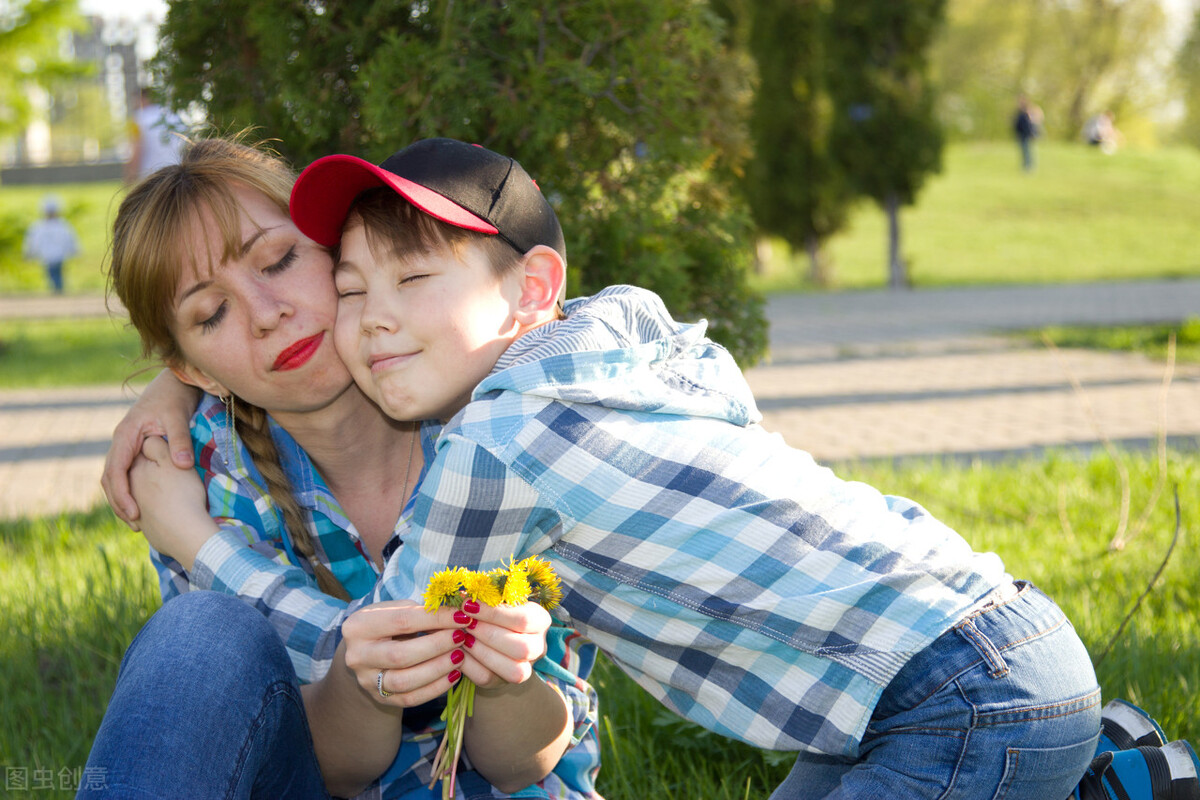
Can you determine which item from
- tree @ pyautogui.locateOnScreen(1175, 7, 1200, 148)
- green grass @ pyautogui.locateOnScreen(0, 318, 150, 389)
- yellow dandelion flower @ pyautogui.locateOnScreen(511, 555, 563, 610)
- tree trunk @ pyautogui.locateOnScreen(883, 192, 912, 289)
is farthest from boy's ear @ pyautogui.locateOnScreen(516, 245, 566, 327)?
tree @ pyautogui.locateOnScreen(1175, 7, 1200, 148)

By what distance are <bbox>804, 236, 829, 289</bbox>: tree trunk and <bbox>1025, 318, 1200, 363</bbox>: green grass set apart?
719 centimetres

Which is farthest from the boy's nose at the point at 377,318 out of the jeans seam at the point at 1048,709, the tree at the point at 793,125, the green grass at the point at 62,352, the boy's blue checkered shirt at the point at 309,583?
the tree at the point at 793,125

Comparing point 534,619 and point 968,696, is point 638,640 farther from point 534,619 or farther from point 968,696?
point 968,696

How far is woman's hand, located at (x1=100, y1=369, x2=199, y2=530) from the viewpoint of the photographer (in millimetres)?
1972

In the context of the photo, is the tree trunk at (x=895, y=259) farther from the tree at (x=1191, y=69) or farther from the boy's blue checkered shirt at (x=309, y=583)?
the tree at (x=1191, y=69)

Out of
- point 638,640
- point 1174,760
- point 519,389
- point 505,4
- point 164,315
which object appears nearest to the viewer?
point 519,389

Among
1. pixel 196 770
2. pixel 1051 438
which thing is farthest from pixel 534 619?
pixel 1051 438

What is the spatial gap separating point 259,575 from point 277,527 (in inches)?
8.6

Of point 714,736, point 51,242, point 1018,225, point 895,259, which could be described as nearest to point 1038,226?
point 1018,225

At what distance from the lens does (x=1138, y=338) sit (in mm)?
9258

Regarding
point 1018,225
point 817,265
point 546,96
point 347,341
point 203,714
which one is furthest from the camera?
point 1018,225

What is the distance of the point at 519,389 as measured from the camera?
1.45 m

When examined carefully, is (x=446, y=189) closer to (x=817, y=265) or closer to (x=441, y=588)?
(x=441, y=588)

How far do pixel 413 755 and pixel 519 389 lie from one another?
757mm
